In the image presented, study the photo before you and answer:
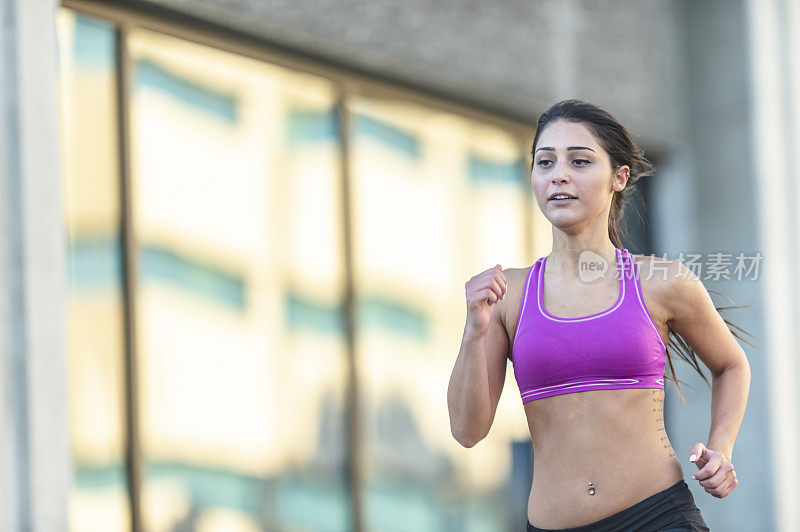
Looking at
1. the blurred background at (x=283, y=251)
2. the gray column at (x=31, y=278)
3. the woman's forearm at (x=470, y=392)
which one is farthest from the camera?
the blurred background at (x=283, y=251)

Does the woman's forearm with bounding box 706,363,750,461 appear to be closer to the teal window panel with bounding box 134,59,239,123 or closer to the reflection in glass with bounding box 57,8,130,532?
the reflection in glass with bounding box 57,8,130,532

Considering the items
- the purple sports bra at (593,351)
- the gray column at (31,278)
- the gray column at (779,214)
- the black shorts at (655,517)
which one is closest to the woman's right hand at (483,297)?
the purple sports bra at (593,351)

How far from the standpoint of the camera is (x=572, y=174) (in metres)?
2.74

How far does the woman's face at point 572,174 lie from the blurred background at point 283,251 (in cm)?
73

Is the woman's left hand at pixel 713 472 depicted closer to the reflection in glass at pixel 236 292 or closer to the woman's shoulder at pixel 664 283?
the woman's shoulder at pixel 664 283

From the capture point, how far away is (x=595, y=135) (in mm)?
2809

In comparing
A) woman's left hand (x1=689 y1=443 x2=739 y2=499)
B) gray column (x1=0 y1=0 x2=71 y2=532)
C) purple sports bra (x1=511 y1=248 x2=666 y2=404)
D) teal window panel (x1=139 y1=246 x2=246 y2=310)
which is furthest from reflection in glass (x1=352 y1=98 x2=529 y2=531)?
woman's left hand (x1=689 y1=443 x2=739 y2=499)

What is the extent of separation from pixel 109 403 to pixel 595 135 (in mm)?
2787

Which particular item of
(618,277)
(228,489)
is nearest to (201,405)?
(228,489)

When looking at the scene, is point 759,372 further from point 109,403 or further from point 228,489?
point 109,403

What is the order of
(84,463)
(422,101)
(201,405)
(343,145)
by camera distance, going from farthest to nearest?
(422,101), (343,145), (201,405), (84,463)

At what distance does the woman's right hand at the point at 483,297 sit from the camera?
2562mm

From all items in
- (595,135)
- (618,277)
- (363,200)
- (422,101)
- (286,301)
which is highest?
(422,101)

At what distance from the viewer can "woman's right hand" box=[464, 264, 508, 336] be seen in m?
2.56
